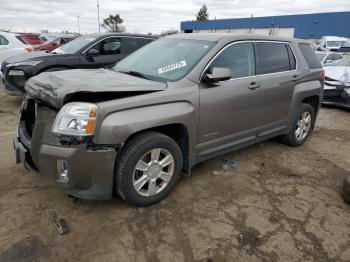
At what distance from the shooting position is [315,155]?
5094mm

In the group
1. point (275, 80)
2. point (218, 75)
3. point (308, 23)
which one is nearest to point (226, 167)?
point (275, 80)

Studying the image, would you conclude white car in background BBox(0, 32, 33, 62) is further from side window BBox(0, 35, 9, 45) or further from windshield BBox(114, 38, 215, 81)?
windshield BBox(114, 38, 215, 81)

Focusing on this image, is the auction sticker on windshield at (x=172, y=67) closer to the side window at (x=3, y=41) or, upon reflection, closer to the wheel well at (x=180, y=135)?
the wheel well at (x=180, y=135)

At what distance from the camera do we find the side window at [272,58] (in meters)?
4.23

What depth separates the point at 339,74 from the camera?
8.62m

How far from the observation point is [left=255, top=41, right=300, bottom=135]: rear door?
167 inches

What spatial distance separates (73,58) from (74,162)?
517 cm

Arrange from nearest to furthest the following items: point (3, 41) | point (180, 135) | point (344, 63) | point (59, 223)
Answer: point (59, 223) < point (180, 135) < point (344, 63) < point (3, 41)

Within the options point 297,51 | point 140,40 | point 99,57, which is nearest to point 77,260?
point 297,51

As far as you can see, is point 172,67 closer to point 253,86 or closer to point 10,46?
point 253,86

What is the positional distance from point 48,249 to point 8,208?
855 mm

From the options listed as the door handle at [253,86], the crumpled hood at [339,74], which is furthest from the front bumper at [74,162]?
the crumpled hood at [339,74]

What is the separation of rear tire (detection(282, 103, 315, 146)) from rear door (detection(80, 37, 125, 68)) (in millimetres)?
4597

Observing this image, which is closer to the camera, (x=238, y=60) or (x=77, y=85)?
(x=77, y=85)
